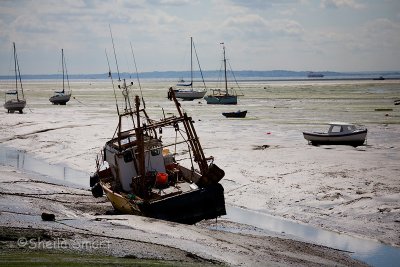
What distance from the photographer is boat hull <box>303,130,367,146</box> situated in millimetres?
37219

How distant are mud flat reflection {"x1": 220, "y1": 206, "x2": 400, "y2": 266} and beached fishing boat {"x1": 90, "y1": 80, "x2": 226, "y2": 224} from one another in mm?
1731

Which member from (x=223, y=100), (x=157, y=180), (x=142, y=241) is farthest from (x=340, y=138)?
(x=223, y=100)

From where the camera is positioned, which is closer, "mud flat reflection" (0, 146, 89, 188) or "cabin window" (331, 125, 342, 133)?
"mud flat reflection" (0, 146, 89, 188)

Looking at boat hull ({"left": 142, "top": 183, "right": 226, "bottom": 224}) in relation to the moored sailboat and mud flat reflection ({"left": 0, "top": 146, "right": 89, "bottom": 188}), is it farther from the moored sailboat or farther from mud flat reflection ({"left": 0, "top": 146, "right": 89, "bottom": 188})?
mud flat reflection ({"left": 0, "top": 146, "right": 89, "bottom": 188})

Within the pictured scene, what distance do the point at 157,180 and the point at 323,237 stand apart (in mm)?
6775

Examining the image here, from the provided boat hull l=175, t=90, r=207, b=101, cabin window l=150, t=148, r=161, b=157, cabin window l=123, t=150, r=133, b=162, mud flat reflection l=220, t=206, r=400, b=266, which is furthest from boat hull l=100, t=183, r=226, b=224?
boat hull l=175, t=90, r=207, b=101

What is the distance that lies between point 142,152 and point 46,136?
1163 inches

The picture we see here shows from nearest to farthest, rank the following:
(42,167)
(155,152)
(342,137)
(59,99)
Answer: (155,152) < (42,167) < (342,137) < (59,99)

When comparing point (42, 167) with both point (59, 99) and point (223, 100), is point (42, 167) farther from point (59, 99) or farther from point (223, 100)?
point (59, 99)

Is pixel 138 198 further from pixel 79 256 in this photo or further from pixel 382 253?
pixel 382 253

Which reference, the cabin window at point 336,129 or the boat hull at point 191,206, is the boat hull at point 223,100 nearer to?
the cabin window at point 336,129

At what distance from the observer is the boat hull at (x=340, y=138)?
37.2m

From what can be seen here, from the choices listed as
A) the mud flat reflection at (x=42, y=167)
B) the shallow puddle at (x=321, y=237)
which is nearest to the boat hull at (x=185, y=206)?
the shallow puddle at (x=321, y=237)

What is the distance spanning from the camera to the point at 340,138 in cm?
3759
